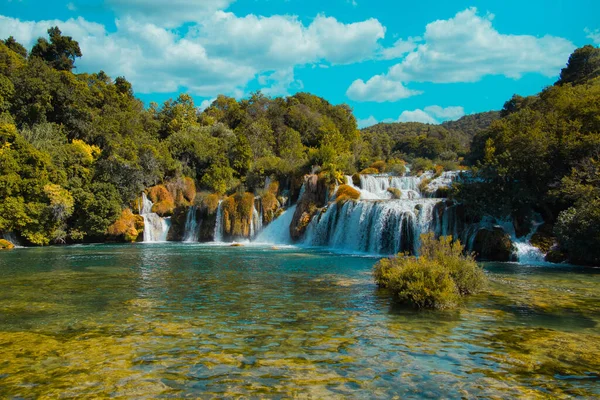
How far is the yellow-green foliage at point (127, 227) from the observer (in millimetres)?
38906

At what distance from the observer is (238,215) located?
132 ft

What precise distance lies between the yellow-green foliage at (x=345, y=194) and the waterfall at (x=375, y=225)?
746mm

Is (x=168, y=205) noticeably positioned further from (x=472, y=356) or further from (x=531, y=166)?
(x=472, y=356)

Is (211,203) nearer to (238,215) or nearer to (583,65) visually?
(238,215)

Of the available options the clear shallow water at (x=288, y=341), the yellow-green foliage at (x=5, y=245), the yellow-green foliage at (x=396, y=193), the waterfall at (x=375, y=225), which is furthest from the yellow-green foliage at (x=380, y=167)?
the yellow-green foliage at (x=5, y=245)

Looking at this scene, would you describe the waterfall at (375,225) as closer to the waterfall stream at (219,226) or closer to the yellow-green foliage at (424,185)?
the yellow-green foliage at (424,185)

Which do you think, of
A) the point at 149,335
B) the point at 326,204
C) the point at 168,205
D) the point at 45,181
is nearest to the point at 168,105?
the point at 168,205

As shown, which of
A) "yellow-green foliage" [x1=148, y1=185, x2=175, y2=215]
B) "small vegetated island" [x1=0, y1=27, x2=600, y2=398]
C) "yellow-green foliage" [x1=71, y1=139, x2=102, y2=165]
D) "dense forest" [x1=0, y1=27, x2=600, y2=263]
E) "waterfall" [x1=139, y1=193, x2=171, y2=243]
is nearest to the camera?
"small vegetated island" [x1=0, y1=27, x2=600, y2=398]

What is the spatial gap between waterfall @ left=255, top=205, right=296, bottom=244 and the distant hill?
3531cm

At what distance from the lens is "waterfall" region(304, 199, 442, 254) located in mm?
27073

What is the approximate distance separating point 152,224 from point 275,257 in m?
20.9

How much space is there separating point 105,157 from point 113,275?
88.9 feet

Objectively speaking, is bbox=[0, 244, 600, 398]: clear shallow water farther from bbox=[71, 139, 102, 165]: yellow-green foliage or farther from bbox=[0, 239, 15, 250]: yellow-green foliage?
bbox=[71, 139, 102, 165]: yellow-green foliage

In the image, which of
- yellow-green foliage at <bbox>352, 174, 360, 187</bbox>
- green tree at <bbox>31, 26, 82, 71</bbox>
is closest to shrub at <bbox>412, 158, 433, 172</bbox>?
yellow-green foliage at <bbox>352, 174, 360, 187</bbox>
